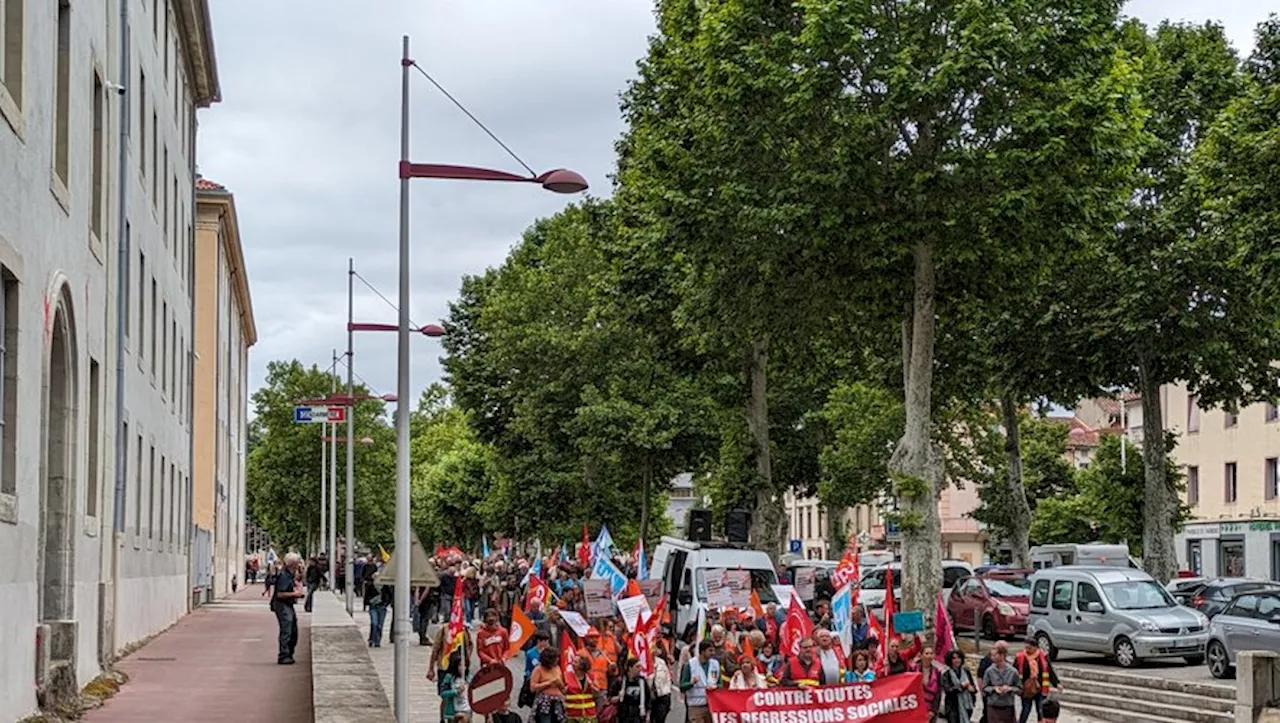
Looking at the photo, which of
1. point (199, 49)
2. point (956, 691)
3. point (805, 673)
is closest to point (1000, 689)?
point (956, 691)

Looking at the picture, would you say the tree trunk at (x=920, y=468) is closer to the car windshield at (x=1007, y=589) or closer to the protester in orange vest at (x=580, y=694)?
the car windshield at (x=1007, y=589)

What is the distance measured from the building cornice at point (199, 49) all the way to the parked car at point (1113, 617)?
24.9 m

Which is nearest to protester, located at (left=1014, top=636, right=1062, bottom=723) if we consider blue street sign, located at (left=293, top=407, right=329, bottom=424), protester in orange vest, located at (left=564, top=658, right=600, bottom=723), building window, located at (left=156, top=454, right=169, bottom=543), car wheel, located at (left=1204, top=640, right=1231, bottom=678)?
protester in orange vest, located at (left=564, top=658, right=600, bottom=723)

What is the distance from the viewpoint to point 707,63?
97.0 feet

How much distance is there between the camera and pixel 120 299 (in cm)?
2655

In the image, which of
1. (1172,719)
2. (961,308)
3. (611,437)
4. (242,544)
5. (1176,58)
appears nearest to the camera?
(1172,719)

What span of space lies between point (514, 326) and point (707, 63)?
3009 cm

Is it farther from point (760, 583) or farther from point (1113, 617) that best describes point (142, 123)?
point (1113, 617)

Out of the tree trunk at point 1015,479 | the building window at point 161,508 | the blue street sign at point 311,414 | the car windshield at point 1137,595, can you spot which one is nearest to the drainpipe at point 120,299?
the building window at point 161,508

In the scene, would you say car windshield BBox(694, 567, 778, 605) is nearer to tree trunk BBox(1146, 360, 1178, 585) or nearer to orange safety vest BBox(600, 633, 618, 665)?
orange safety vest BBox(600, 633, 618, 665)

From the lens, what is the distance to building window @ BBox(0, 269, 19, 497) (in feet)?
52.6

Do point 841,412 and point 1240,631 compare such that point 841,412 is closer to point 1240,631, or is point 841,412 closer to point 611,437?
point 611,437

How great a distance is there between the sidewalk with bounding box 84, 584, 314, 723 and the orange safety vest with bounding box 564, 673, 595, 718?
3.55 m

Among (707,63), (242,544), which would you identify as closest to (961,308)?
(707,63)
